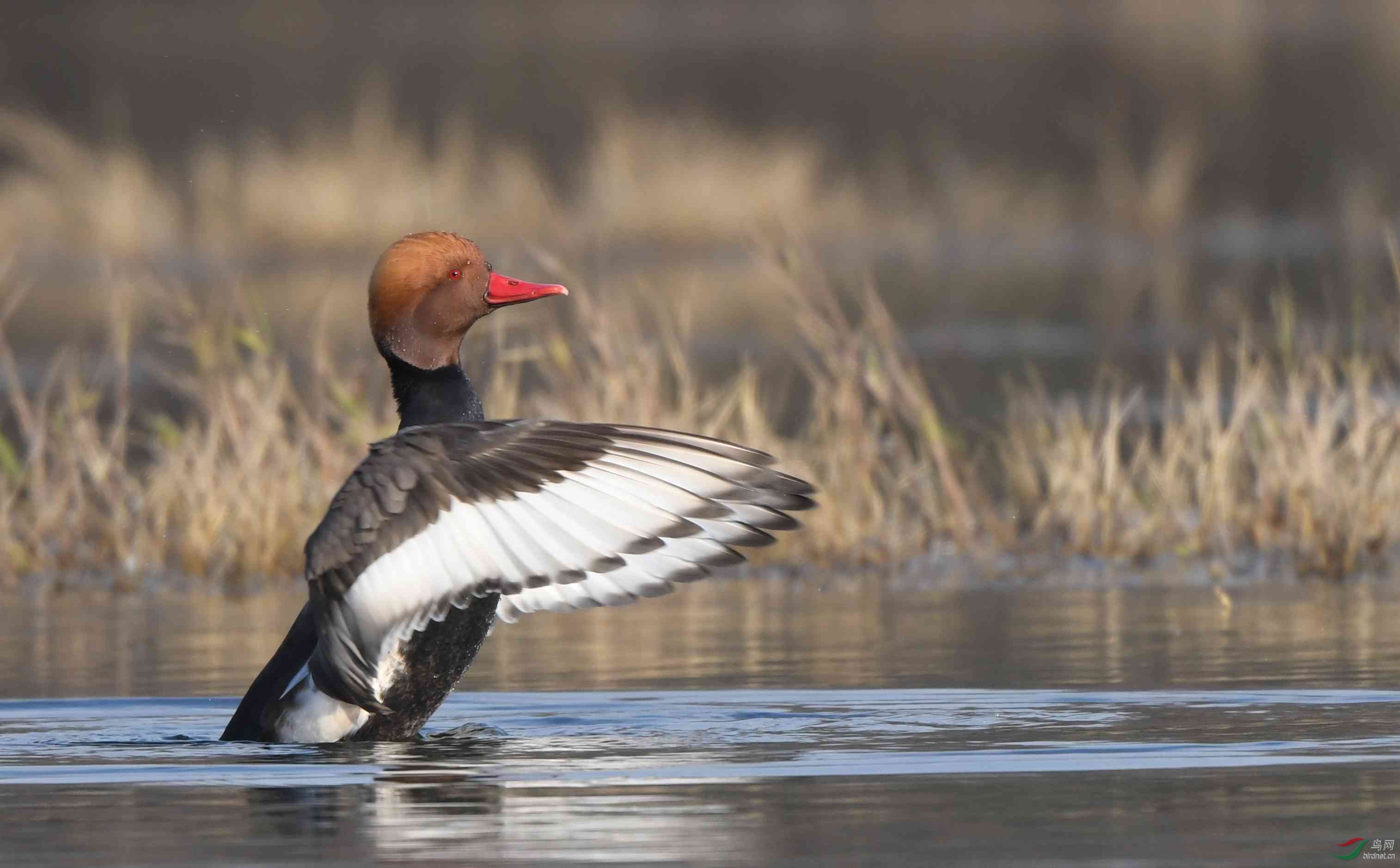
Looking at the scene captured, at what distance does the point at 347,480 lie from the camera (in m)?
6.85

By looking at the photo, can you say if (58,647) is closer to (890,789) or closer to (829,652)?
(829,652)

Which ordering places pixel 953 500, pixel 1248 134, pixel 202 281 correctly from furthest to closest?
1. pixel 1248 134
2. pixel 202 281
3. pixel 953 500

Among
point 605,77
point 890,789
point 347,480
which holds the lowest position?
point 890,789

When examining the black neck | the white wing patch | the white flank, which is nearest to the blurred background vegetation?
the black neck

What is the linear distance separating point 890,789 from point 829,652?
2.70 metres

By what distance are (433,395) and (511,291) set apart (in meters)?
0.44

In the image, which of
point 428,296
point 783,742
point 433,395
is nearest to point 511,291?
Result: point 428,296

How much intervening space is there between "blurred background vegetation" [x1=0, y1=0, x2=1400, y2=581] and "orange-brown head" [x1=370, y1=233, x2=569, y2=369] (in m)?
2.76

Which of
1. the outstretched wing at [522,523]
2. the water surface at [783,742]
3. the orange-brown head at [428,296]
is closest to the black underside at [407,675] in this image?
the water surface at [783,742]

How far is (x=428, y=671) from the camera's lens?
7.47 metres

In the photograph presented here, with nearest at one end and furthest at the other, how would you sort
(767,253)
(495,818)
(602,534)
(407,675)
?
(495,818) < (602,534) < (407,675) < (767,253)

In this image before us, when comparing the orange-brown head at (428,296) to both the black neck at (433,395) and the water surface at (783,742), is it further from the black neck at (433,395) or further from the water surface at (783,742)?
the water surface at (783,742)

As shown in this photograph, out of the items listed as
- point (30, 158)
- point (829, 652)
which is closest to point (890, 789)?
point (829, 652)

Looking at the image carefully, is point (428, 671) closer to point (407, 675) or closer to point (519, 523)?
point (407, 675)
